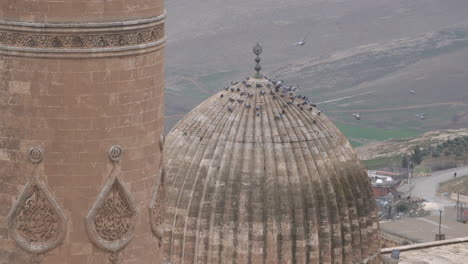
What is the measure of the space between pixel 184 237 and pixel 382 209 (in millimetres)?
54713

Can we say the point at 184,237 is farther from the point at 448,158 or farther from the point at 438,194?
the point at 448,158

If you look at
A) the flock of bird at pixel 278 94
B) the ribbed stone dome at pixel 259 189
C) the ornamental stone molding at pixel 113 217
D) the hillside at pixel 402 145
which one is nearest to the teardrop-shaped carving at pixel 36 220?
the ornamental stone molding at pixel 113 217

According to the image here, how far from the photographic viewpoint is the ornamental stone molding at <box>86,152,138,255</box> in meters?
16.1

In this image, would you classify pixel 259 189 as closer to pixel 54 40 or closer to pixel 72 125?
pixel 72 125

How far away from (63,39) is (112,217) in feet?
7.67

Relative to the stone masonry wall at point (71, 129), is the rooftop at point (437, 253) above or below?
below

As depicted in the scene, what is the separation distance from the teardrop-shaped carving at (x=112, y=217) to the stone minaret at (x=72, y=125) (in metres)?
0.01

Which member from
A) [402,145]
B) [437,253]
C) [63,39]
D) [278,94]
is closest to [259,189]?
[278,94]

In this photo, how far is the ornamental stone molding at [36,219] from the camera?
15891mm

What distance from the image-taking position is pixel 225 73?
18950 cm

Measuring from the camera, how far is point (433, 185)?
4449 inches

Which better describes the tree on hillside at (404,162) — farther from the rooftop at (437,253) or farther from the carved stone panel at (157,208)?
the carved stone panel at (157,208)

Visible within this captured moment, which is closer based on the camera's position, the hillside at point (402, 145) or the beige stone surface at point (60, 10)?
the beige stone surface at point (60, 10)

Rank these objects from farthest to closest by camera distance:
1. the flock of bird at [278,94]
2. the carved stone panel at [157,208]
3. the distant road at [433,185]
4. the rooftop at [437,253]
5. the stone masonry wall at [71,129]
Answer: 1. the distant road at [433,185]
2. the rooftop at [437,253]
3. the flock of bird at [278,94]
4. the carved stone panel at [157,208]
5. the stone masonry wall at [71,129]
